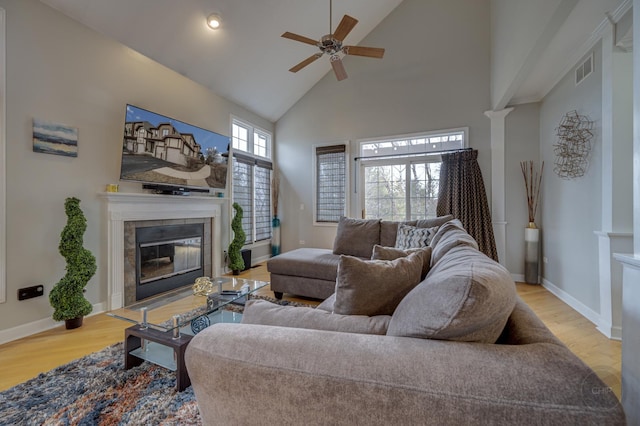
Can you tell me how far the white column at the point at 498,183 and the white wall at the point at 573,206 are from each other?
0.47m

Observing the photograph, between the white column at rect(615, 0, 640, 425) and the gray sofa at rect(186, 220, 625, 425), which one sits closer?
the gray sofa at rect(186, 220, 625, 425)

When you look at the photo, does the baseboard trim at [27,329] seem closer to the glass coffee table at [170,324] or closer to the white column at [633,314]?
the glass coffee table at [170,324]

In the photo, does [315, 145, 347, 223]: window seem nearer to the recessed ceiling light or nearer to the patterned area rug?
the recessed ceiling light

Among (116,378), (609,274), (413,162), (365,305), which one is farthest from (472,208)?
(116,378)

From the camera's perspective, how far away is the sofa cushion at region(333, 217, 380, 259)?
3367 mm

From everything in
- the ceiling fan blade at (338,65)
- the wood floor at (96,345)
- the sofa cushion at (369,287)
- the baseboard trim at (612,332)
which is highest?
the ceiling fan blade at (338,65)

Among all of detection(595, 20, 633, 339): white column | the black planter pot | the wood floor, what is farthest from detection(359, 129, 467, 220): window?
the black planter pot

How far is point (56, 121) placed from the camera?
2.56 meters

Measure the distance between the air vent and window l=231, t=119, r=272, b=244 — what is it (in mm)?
4584

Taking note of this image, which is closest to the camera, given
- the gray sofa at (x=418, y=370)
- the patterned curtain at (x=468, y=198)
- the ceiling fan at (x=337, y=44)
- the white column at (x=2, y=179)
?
the gray sofa at (x=418, y=370)

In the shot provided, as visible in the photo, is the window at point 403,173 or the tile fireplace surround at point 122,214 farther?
the window at point 403,173

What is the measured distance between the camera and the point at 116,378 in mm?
1740

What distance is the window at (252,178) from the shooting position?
4.77m

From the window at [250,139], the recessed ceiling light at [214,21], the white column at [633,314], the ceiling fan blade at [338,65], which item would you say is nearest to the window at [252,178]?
the window at [250,139]
